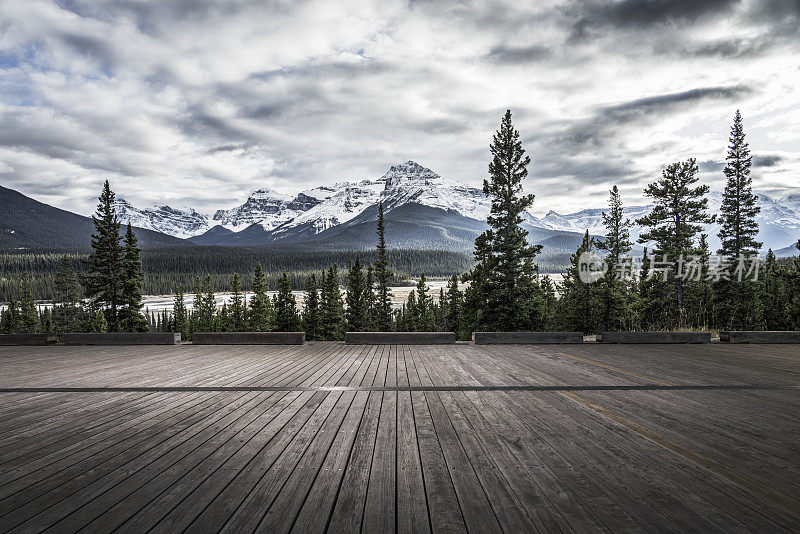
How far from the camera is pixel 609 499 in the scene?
2631 mm

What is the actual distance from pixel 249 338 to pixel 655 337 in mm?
11374

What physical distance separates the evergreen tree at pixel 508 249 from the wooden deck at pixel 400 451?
14.2 m

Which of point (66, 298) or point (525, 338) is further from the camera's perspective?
point (66, 298)

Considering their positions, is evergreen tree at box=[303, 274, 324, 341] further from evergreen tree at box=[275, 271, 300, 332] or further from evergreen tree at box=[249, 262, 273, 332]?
evergreen tree at box=[249, 262, 273, 332]

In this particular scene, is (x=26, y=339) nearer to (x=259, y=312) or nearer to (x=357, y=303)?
(x=357, y=303)

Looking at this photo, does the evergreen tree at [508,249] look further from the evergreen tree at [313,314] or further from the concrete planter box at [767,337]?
the evergreen tree at [313,314]

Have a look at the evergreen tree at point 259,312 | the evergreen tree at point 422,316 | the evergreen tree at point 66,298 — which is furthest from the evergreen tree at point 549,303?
the evergreen tree at point 66,298

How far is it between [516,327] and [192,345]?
53.1 feet

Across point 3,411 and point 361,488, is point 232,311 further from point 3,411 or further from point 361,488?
point 361,488

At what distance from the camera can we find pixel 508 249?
21.3m

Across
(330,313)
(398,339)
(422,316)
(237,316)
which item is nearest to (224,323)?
(237,316)

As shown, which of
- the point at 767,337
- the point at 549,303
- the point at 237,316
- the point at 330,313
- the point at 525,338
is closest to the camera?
the point at 767,337

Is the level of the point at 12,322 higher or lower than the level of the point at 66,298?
lower

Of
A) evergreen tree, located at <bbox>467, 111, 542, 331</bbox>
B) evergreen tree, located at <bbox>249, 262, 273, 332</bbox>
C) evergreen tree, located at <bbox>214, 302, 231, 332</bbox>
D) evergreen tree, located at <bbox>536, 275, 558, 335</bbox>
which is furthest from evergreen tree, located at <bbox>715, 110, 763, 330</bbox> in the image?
evergreen tree, located at <bbox>214, 302, 231, 332</bbox>
